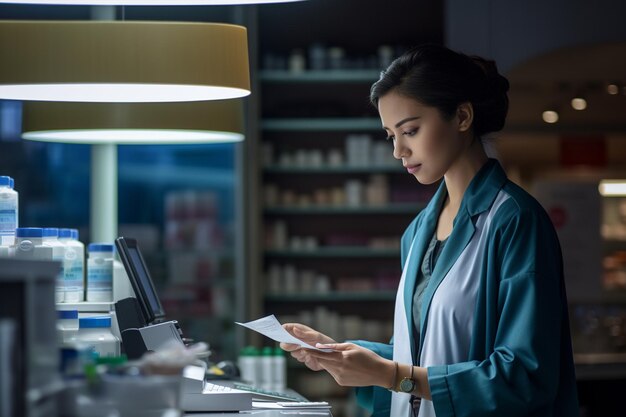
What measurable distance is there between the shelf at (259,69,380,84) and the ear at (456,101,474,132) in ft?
16.0

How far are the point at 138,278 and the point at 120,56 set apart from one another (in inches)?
24.7

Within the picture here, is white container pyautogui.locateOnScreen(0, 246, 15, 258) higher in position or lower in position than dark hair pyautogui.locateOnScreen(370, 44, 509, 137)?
lower

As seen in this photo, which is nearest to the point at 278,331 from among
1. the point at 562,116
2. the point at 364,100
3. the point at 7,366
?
the point at 7,366

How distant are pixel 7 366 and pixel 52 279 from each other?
20 centimetres

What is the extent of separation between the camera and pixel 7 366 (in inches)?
51.5

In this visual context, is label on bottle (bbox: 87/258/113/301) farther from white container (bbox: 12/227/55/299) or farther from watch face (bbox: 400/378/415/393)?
watch face (bbox: 400/378/415/393)

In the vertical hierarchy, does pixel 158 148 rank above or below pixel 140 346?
above

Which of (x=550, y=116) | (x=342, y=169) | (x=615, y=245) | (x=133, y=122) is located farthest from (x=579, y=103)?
(x=133, y=122)

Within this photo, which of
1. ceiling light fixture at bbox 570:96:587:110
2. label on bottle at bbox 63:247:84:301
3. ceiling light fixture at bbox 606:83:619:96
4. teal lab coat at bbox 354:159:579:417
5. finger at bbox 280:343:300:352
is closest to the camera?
teal lab coat at bbox 354:159:579:417

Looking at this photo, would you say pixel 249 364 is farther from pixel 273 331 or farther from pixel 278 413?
pixel 273 331

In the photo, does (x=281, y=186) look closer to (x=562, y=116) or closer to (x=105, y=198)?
(x=105, y=198)

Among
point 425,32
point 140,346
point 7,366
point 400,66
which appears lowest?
point 140,346

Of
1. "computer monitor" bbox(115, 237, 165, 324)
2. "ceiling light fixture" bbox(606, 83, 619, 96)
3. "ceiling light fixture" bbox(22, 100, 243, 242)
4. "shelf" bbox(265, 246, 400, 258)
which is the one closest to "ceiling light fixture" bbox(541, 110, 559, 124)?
"ceiling light fixture" bbox(606, 83, 619, 96)

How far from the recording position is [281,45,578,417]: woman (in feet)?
7.82
